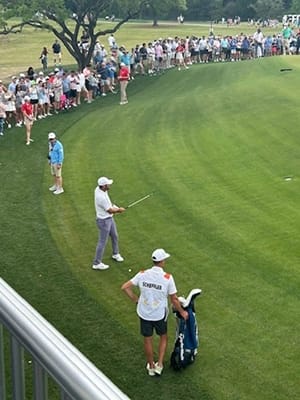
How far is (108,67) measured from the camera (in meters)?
38.7

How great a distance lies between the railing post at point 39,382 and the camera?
90.5 inches

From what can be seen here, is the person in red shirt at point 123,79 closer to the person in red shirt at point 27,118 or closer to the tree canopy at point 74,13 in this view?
the tree canopy at point 74,13

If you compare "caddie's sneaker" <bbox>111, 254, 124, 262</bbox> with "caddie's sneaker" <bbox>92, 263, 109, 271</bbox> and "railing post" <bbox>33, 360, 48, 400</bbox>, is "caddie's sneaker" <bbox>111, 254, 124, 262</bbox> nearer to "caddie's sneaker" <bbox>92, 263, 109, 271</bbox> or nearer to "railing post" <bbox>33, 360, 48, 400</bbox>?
"caddie's sneaker" <bbox>92, 263, 109, 271</bbox>

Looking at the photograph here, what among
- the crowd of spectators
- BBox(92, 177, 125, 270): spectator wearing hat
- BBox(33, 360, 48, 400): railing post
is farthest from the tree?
BBox(33, 360, 48, 400): railing post

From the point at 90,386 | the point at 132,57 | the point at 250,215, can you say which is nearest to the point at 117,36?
A: the point at 132,57

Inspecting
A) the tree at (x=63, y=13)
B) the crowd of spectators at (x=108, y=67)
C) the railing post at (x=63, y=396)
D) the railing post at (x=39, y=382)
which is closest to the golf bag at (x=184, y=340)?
the railing post at (x=39, y=382)

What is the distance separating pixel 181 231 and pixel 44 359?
14.8 metres

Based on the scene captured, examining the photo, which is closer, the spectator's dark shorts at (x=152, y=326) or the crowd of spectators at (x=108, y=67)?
the spectator's dark shorts at (x=152, y=326)

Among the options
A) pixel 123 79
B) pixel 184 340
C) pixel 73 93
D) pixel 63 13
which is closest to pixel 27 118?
pixel 73 93

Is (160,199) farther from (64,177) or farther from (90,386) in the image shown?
(90,386)

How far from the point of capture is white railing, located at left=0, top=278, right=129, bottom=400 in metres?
1.99

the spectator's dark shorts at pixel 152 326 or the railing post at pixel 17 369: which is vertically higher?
the railing post at pixel 17 369

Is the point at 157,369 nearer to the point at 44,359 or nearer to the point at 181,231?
the point at 181,231

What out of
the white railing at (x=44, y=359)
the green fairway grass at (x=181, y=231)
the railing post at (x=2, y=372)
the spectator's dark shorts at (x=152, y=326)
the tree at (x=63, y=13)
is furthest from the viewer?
the tree at (x=63, y=13)
